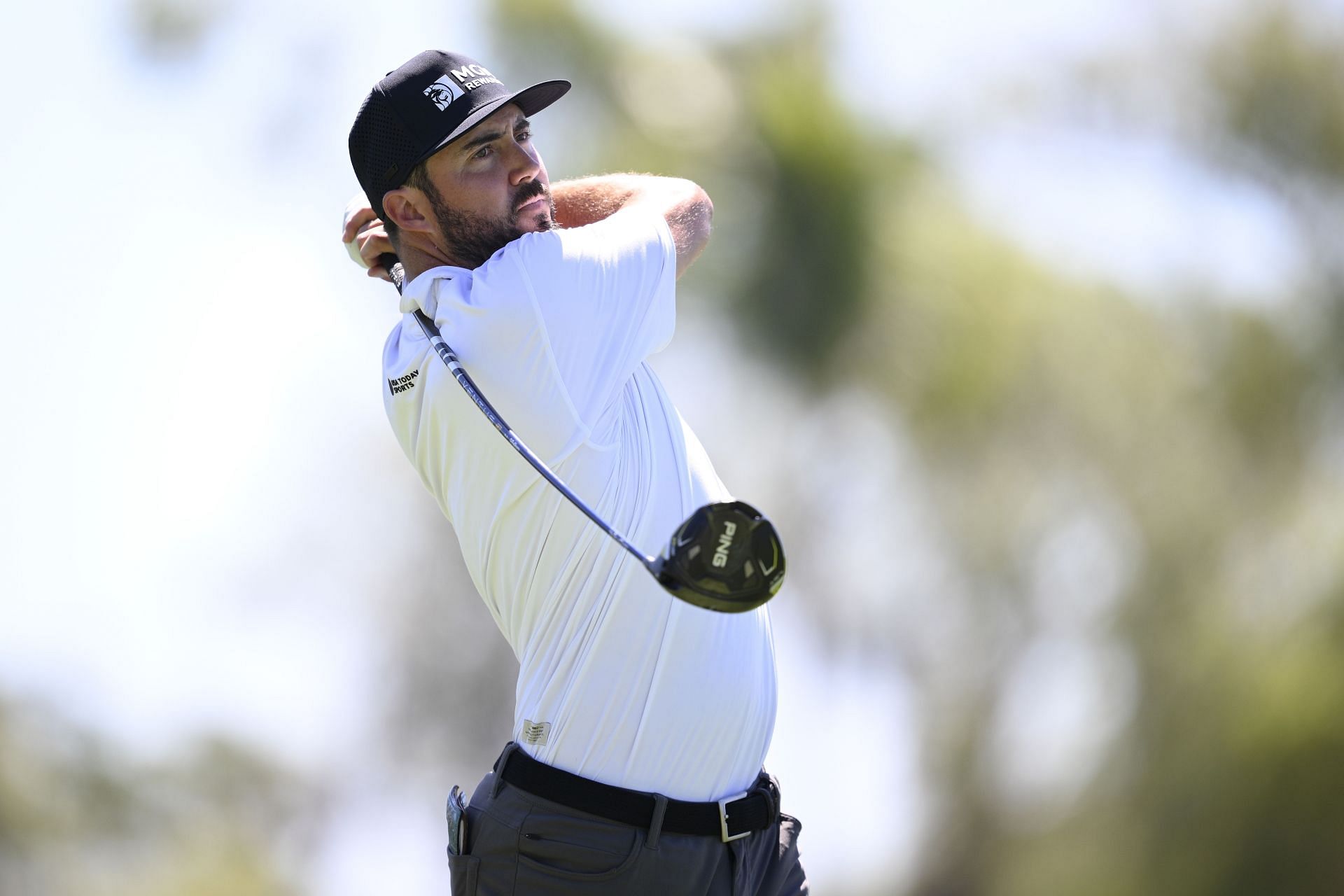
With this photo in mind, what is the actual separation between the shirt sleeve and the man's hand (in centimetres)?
54

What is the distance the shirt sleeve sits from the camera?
2.85 meters

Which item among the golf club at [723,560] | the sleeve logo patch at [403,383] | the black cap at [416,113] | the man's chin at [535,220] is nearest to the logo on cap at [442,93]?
the black cap at [416,113]

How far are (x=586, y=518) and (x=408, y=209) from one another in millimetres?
745

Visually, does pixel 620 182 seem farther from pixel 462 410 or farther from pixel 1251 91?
pixel 1251 91

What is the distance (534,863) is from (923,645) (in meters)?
10.4

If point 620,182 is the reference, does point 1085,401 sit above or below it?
above

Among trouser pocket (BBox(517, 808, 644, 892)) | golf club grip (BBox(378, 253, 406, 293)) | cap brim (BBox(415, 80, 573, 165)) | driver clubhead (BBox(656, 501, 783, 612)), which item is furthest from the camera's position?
golf club grip (BBox(378, 253, 406, 293))

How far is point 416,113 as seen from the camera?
10.1ft

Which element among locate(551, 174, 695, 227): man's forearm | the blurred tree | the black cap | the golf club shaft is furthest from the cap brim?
the blurred tree

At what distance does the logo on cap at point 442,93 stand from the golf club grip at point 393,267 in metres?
0.41

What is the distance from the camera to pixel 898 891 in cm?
1250

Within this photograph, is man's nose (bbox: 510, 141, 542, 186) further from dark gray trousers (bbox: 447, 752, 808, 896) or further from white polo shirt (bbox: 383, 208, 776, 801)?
dark gray trousers (bbox: 447, 752, 808, 896)

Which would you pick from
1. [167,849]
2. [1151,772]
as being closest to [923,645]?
[1151,772]

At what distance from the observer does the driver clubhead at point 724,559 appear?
2.42 m
